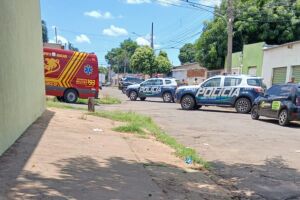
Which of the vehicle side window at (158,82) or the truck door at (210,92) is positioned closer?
the truck door at (210,92)

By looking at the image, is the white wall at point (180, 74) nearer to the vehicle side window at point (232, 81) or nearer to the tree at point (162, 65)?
the tree at point (162, 65)

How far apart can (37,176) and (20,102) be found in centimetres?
323

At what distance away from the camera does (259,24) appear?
3309 cm

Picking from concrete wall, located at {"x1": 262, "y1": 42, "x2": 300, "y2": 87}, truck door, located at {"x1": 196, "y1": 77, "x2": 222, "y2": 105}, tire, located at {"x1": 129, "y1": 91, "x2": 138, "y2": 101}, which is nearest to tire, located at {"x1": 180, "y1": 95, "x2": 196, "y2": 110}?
truck door, located at {"x1": 196, "y1": 77, "x2": 222, "y2": 105}

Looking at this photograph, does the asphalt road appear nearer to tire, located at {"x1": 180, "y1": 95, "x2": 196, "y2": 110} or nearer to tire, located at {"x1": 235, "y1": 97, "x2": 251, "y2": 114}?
tire, located at {"x1": 235, "y1": 97, "x2": 251, "y2": 114}

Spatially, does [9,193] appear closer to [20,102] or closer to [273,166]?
[20,102]

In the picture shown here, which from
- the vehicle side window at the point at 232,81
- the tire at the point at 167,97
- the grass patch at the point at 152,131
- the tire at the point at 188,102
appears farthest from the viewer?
the tire at the point at 167,97

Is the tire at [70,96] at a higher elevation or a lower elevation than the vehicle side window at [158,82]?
lower

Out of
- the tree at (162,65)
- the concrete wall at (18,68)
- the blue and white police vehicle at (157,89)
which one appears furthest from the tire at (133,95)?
the tree at (162,65)

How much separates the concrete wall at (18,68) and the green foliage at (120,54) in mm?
105429

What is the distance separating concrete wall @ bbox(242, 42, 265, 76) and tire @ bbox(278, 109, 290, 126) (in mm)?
13817

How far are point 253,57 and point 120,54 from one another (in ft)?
319

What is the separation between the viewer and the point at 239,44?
3588 centimetres

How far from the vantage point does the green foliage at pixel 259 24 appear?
105 feet
